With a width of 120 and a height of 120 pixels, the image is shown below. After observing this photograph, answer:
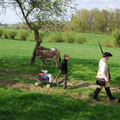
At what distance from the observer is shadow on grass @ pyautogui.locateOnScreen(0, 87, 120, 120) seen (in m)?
5.41

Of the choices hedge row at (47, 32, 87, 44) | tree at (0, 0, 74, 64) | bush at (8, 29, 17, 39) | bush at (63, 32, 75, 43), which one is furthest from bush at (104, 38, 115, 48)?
tree at (0, 0, 74, 64)

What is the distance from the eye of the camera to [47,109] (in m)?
5.88

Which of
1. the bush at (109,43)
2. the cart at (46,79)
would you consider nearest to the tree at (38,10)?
the cart at (46,79)

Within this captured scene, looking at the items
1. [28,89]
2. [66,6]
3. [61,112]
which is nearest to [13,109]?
[61,112]

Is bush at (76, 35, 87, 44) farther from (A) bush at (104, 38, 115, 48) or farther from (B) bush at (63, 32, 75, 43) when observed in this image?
(A) bush at (104, 38, 115, 48)

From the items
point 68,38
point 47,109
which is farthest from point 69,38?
point 47,109

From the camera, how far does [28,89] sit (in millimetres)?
8039

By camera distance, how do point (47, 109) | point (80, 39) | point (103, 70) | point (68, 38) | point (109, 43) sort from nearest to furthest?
point (47, 109), point (103, 70), point (109, 43), point (68, 38), point (80, 39)

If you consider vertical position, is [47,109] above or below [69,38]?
below

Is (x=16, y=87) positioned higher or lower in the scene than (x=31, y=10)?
lower

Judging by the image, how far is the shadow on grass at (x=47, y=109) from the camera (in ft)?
17.8

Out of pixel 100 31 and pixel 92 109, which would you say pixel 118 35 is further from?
pixel 92 109

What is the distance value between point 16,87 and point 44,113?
9.92 feet

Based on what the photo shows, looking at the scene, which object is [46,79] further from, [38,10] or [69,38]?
[69,38]
